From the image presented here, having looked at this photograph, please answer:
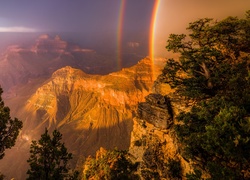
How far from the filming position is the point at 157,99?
29.1 meters

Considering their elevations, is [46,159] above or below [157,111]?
below

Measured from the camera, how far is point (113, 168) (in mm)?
32625

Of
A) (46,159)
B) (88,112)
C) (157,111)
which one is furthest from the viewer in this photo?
(88,112)

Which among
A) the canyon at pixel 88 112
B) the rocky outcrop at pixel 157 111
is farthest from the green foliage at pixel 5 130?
the canyon at pixel 88 112

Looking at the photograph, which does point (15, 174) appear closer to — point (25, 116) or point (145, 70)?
point (25, 116)

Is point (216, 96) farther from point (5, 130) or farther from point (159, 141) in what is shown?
point (5, 130)

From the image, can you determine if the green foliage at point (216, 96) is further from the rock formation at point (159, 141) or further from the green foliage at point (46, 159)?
the green foliage at point (46, 159)

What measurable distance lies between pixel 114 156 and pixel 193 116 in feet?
71.4

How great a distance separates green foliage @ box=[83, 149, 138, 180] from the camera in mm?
30086

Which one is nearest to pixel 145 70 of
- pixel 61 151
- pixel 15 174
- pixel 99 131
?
pixel 99 131

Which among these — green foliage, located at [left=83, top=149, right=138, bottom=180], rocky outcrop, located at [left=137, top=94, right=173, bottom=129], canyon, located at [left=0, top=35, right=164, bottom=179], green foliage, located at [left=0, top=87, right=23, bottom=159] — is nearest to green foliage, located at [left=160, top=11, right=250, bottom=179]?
rocky outcrop, located at [left=137, top=94, right=173, bottom=129]

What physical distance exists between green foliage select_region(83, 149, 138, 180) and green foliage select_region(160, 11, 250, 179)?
538 inches

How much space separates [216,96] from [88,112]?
146m

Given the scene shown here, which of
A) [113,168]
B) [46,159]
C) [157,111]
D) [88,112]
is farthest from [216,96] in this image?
[88,112]
